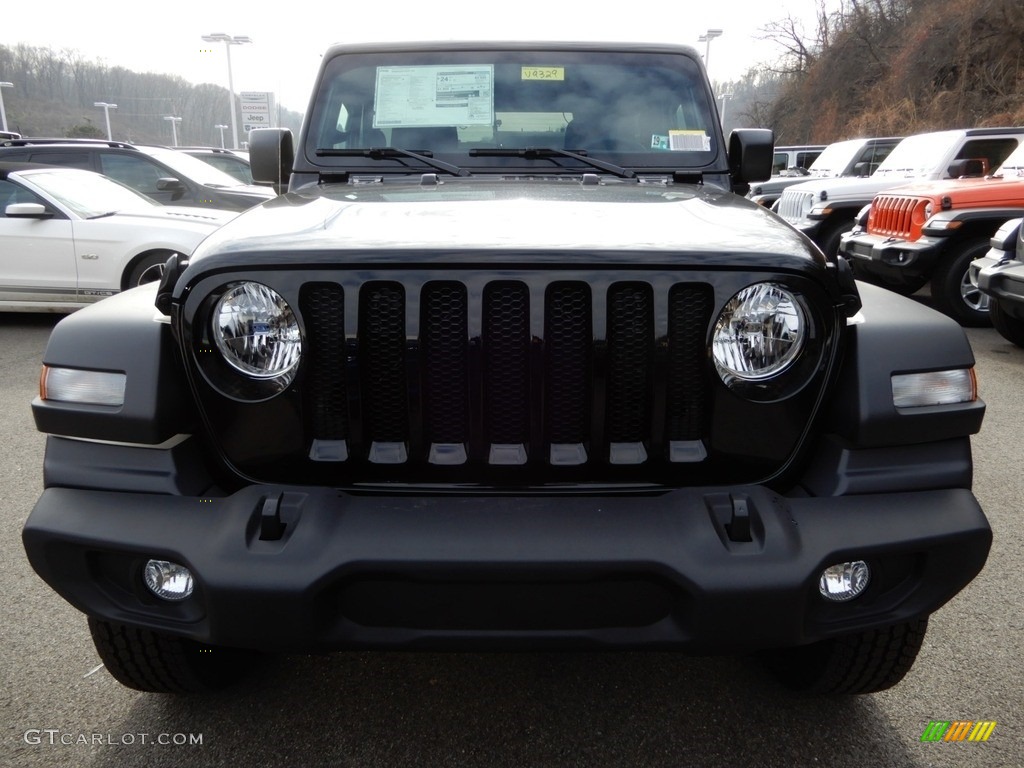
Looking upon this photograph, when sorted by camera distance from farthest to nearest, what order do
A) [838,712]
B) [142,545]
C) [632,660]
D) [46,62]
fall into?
1. [46,62]
2. [632,660]
3. [838,712]
4. [142,545]

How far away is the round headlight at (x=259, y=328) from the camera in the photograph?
1790 mm

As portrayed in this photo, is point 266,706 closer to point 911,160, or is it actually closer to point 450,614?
point 450,614

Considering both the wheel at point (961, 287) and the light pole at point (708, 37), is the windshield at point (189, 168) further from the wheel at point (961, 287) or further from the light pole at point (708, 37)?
the light pole at point (708, 37)

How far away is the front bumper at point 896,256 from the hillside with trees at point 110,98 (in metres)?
73.9

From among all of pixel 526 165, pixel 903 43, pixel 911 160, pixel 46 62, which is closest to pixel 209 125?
pixel 46 62

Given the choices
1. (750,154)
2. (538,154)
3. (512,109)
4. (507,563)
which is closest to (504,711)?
(507,563)

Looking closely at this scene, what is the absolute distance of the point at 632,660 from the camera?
8.09 ft

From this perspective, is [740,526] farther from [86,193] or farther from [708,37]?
→ [708,37]

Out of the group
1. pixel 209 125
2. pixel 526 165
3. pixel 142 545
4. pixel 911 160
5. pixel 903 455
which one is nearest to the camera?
pixel 142 545

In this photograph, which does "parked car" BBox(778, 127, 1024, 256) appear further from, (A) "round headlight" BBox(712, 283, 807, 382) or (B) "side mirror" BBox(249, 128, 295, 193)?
(A) "round headlight" BBox(712, 283, 807, 382)

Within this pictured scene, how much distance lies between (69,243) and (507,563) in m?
6.97

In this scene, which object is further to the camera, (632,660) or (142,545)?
(632,660)

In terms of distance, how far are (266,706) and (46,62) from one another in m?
90.1

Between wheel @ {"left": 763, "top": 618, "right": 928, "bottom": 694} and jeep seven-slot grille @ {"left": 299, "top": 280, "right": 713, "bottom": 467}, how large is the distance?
2.21 feet
